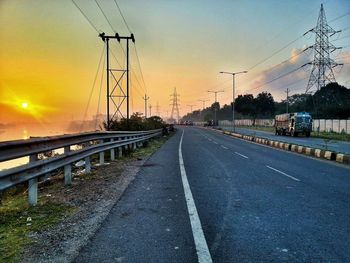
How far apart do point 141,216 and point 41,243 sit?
5.92 feet

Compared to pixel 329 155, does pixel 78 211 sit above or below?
above

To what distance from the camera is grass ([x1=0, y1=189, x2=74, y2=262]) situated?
431cm

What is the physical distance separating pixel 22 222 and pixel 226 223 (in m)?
3.30

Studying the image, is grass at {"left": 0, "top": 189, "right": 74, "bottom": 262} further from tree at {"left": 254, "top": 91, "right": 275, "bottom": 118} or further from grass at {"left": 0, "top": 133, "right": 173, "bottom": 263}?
tree at {"left": 254, "top": 91, "right": 275, "bottom": 118}

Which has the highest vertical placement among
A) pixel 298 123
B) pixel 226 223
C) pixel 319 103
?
pixel 319 103

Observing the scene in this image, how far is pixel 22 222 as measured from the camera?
17.7 feet

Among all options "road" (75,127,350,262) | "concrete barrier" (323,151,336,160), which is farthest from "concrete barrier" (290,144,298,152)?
"road" (75,127,350,262)

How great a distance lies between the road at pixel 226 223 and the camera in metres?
4.20

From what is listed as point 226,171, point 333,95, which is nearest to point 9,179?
point 226,171

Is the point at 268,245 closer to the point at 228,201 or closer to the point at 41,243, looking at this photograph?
the point at 228,201

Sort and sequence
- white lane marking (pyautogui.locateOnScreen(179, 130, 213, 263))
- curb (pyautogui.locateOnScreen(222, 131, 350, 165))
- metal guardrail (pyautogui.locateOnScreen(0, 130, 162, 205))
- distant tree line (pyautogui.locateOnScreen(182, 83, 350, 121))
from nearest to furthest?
white lane marking (pyautogui.locateOnScreen(179, 130, 213, 263)), metal guardrail (pyautogui.locateOnScreen(0, 130, 162, 205)), curb (pyautogui.locateOnScreen(222, 131, 350, 165)), distant tree line (pyautogui.locateOnScreen(182, 83, 350, 121))

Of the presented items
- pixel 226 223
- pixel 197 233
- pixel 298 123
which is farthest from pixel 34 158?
pixel 298 123

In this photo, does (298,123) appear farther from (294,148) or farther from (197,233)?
(197,233)

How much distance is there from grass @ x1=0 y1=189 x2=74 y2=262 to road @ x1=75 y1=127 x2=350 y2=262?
0.87 metres
